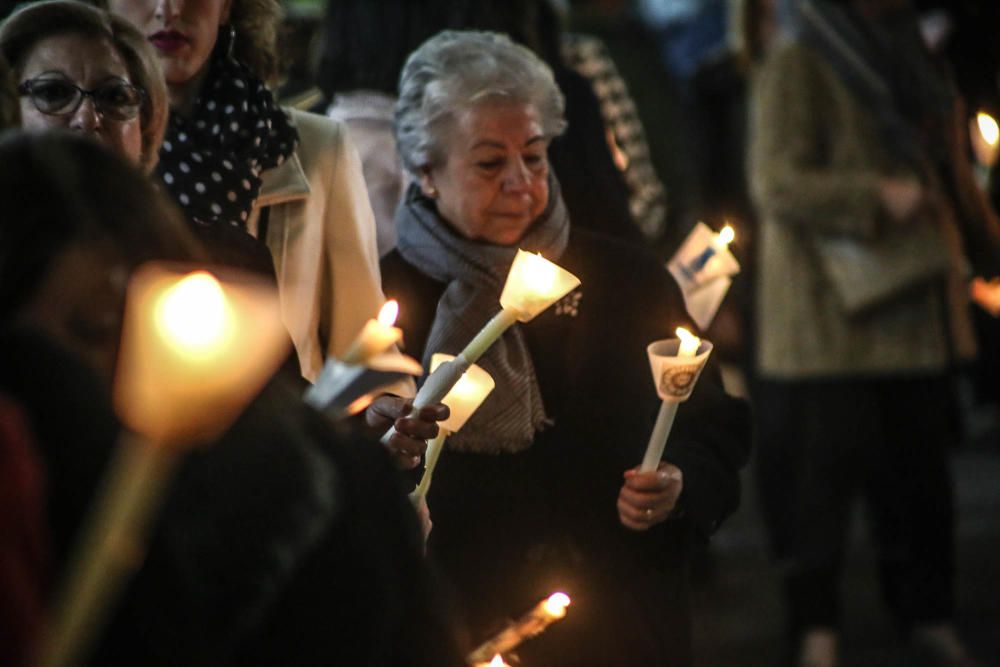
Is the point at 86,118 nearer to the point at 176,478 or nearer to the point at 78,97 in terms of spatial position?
the point at 78,97

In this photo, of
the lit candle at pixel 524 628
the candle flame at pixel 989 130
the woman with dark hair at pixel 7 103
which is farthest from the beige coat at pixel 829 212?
the woman with dark hair at pixel 7 103

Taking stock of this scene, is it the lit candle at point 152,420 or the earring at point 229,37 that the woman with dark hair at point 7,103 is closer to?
the lit candle at point 152,420

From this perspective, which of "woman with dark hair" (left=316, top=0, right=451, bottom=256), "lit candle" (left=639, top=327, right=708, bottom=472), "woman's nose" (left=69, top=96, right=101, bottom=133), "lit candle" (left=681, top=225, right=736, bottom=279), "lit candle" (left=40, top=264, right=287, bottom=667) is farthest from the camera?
"woman with dark hair" (left=316, top=0, right=451, bottom=256)

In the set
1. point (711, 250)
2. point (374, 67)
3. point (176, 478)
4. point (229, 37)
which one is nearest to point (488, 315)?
point (711, 250)

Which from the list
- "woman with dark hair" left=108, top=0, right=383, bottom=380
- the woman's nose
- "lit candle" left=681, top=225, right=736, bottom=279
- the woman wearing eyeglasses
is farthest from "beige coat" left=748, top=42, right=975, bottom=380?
the woman's nose

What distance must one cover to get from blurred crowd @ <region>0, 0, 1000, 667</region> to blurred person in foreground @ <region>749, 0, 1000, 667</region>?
0.4 inches

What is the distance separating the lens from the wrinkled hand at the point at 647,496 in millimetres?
3043

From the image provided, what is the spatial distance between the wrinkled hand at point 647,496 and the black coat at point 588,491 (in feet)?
0.34

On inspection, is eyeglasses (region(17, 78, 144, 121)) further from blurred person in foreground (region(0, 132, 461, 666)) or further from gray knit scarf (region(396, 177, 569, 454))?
blurred person in foreground (region(0, 132, 461, 666))

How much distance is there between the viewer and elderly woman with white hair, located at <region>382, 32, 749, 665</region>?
3.24 m

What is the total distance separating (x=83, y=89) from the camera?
274cm

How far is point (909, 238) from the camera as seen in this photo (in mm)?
5309

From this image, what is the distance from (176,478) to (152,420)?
0.16 m

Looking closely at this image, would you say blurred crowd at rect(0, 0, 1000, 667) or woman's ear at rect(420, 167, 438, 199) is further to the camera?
woman's ear at rect(420, 167, 438, 199)
